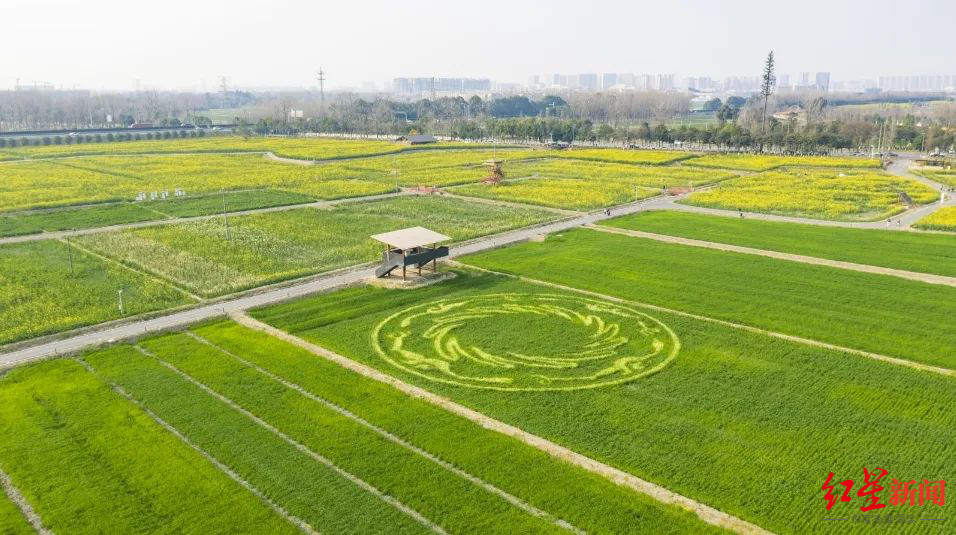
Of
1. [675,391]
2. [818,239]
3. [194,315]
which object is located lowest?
[675,391]

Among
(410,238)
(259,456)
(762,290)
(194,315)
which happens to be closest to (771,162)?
(762,290)

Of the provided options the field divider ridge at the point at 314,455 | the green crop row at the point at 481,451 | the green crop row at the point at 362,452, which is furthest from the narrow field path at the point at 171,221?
the field divider ridge at the point at 314,455

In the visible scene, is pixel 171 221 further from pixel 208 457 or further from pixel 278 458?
pixel 278 458

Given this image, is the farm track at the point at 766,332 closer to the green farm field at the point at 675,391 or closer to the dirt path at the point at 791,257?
the green farm field at the point at 675,391

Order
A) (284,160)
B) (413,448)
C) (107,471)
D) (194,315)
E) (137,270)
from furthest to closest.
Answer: (284,160) → (137,270) → (194,315) → (413,448) → (107,471)

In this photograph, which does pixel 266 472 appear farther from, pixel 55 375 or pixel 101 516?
pixel 55 375

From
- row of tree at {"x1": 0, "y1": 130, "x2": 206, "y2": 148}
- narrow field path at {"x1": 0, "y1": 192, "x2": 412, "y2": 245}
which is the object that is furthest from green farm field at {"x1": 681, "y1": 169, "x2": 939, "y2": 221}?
row of tree at {"x1": 0, "y1": 130, "x2": 206, "y2": 148}
